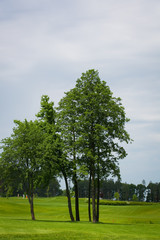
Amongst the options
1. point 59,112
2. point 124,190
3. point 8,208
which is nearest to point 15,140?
point 59,112

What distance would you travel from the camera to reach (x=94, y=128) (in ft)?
108

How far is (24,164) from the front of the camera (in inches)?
1404

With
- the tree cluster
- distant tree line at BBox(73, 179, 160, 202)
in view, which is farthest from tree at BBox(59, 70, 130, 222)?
distant tree line at BBox(73, 179, 160, 202)

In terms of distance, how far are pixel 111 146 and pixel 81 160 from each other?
382 cm

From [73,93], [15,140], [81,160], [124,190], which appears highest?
[73,93]

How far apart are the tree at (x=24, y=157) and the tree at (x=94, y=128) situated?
3.86 meters

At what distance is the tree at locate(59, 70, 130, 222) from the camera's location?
32.8m

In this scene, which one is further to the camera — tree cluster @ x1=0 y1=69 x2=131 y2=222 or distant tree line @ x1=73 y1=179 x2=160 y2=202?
distant tree line @ x1=73 y1=179 x2=160 y2=202

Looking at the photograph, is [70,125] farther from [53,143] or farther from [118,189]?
[118,189]

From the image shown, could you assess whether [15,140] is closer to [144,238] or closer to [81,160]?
[81,160]

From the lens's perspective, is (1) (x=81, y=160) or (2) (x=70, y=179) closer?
(1) (x=81, y=160)

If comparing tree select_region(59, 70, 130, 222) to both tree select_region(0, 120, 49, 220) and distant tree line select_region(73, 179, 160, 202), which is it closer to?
tree select_region(0, 120, 49, 220)

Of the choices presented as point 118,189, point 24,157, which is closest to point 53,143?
point 24,157

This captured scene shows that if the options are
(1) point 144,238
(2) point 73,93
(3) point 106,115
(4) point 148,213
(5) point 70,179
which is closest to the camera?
(1) point 144,238
